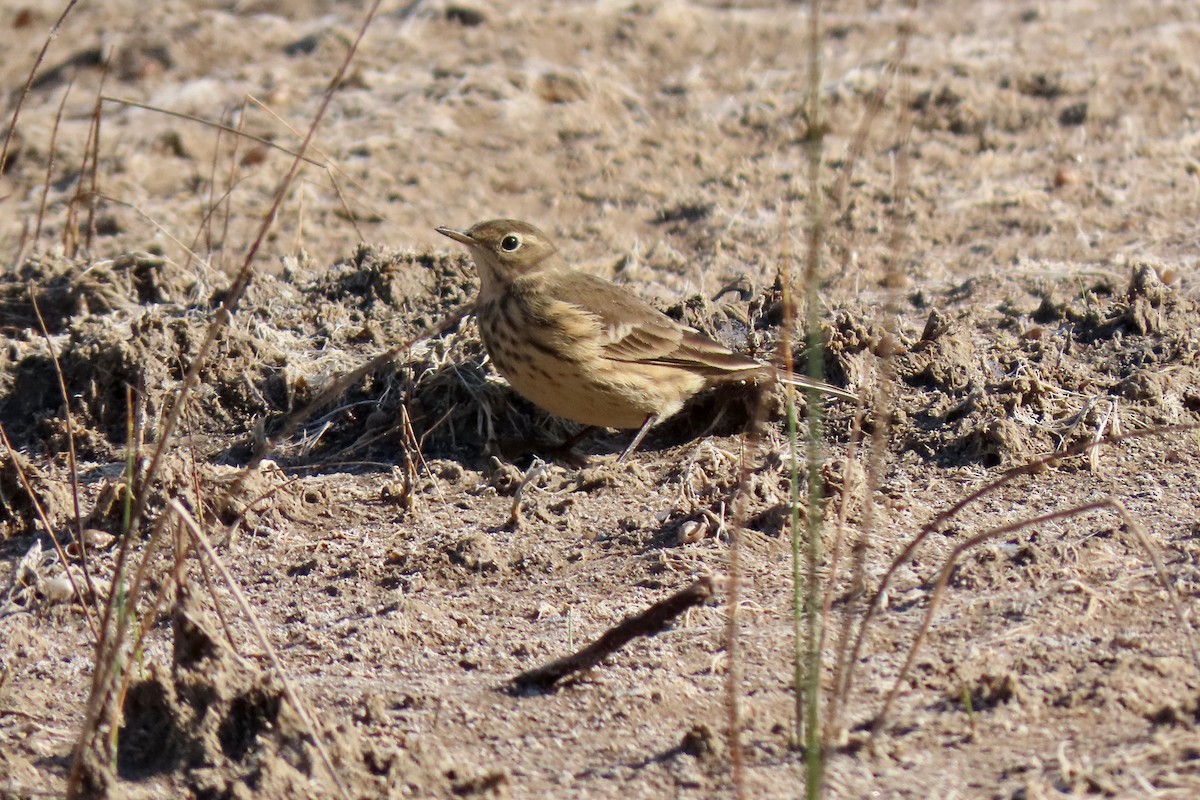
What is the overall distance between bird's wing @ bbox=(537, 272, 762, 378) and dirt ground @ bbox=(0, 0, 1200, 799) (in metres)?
0.22

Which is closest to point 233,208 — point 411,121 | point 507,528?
point 411,121

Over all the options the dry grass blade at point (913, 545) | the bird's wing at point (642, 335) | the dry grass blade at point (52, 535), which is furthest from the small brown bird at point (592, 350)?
the dry grass blade at point (52, 535)

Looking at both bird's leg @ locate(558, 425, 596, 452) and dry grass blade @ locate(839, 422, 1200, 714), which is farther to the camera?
bird's leg @ locate(558, 425, 596, 452)

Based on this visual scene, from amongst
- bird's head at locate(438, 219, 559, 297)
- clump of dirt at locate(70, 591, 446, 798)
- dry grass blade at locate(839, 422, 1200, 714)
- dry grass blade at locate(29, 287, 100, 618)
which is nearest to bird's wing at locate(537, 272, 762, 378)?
bird's head at locate(438, 219, 559, 297)

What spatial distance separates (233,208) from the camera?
867 centimetres

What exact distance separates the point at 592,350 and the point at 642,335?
0.28 metres

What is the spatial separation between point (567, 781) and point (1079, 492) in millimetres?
2421

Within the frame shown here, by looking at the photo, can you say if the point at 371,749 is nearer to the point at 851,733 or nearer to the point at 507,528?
the point at 851,733

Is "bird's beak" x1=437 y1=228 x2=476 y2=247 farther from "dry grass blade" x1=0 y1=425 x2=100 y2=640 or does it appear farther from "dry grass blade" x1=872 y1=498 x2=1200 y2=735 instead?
"dry grass blade" x1=872 y1=498 x2=1200 y2=735

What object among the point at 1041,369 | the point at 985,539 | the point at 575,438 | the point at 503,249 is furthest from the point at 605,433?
the point at 985,539

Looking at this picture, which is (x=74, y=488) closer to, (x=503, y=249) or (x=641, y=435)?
(x=641, y=435)

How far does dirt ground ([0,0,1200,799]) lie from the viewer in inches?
148

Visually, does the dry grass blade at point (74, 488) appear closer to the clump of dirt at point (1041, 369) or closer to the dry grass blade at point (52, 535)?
the dry grass blade at point (52, 535)

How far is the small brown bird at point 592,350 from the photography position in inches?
236
